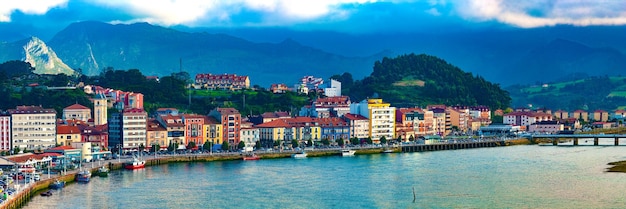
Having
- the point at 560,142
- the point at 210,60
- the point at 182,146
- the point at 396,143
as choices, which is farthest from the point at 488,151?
the point at 210,60

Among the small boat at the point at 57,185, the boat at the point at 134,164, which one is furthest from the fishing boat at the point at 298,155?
the small boat at the point at 57,185

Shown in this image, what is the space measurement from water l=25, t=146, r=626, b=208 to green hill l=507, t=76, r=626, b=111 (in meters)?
86.7

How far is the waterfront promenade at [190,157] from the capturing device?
1437 inches

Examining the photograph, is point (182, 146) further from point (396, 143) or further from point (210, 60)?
point (210, 60)

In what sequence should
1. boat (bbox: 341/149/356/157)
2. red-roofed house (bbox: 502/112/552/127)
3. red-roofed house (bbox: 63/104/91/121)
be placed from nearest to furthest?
boat (bbox: 341/149/356/157) < red-roofed house (bbox: 63/104/91/121) < red-roofed house (bbox: 502/112/552/127)

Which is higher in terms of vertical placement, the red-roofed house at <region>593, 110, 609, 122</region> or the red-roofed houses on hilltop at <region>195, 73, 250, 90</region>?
the red-roofed houses on hilltop at <region>195, 73, 250, 90</region>

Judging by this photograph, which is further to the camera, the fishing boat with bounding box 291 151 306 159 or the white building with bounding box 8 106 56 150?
the fishing boat with bounding box 291 151 306 159

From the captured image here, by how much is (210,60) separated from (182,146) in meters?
136

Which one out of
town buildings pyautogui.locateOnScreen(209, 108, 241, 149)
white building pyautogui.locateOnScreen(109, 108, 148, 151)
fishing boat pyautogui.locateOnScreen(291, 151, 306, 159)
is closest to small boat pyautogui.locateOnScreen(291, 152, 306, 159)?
fishing boat pyautogui.locateOnScreen(291, 151, 306, 159)

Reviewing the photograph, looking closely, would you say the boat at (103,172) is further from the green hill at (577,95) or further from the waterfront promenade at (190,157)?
the green hill at (577,95)

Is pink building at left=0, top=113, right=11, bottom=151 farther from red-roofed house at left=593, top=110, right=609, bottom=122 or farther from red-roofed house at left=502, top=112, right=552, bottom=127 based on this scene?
red-roofed house at left=593, top=110, right=609, bottom=122

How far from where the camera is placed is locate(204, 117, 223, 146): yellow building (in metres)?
61.2

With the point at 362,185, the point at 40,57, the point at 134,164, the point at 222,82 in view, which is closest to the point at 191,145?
the point at 134,164

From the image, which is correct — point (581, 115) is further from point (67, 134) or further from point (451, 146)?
point (67, 134)
